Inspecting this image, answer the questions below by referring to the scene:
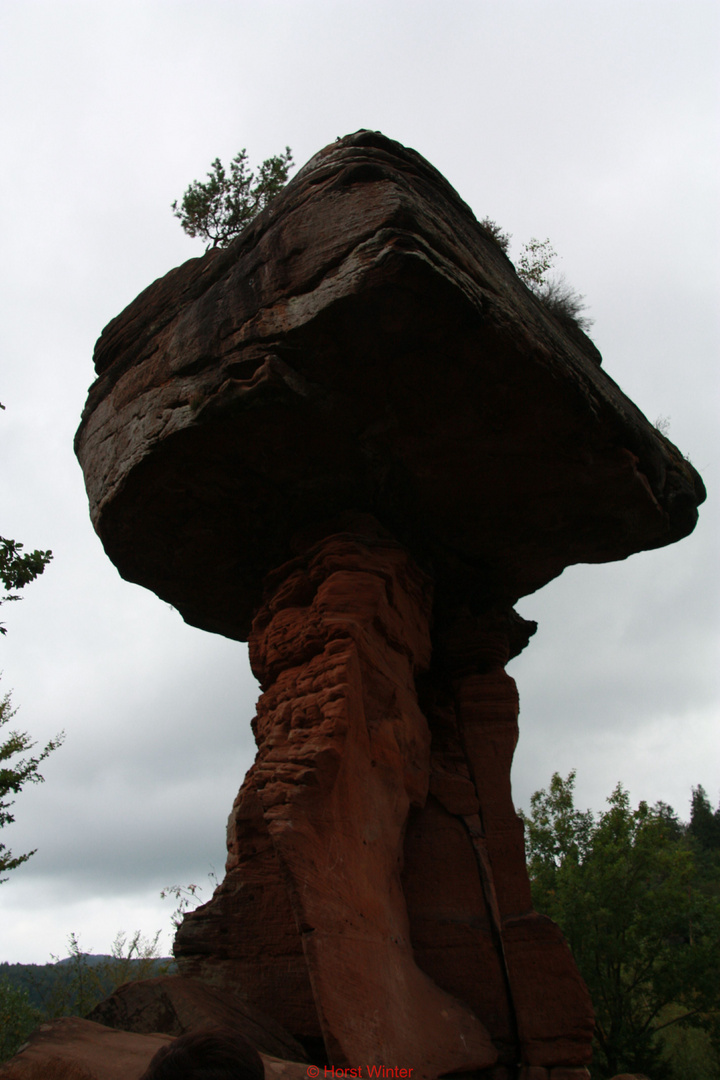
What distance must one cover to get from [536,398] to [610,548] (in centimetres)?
230

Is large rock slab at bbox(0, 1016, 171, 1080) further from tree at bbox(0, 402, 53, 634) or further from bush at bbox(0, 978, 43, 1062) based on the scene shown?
bush at bbox(0, 978, 43, 1062)

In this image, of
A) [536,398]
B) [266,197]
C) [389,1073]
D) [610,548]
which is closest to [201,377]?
[536,398]

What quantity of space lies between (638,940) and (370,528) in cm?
1133

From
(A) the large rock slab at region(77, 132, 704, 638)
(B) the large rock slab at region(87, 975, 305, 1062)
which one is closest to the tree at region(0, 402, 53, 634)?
(A) the large rock slab at region(77, 132, 704, 638)

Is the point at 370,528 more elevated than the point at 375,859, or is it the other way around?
the point at 370,528

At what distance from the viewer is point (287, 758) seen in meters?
4.63

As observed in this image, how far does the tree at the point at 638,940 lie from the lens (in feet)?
38.8

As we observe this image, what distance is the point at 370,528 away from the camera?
19.9 feet

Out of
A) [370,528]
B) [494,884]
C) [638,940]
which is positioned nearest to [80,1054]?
[494,884]

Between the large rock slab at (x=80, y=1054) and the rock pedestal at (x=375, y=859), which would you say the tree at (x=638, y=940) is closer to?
the rock pedestal at (x=375, y=859)

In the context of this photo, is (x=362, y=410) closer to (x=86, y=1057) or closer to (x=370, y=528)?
(x=370, y=528)

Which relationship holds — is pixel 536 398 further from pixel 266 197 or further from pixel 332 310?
pixel 266 197

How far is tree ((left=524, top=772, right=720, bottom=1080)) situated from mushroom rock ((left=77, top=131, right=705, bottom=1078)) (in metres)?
8.42

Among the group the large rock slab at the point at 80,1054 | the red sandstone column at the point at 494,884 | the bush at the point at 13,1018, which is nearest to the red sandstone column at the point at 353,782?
the red sandstone column at the point at 494,884
